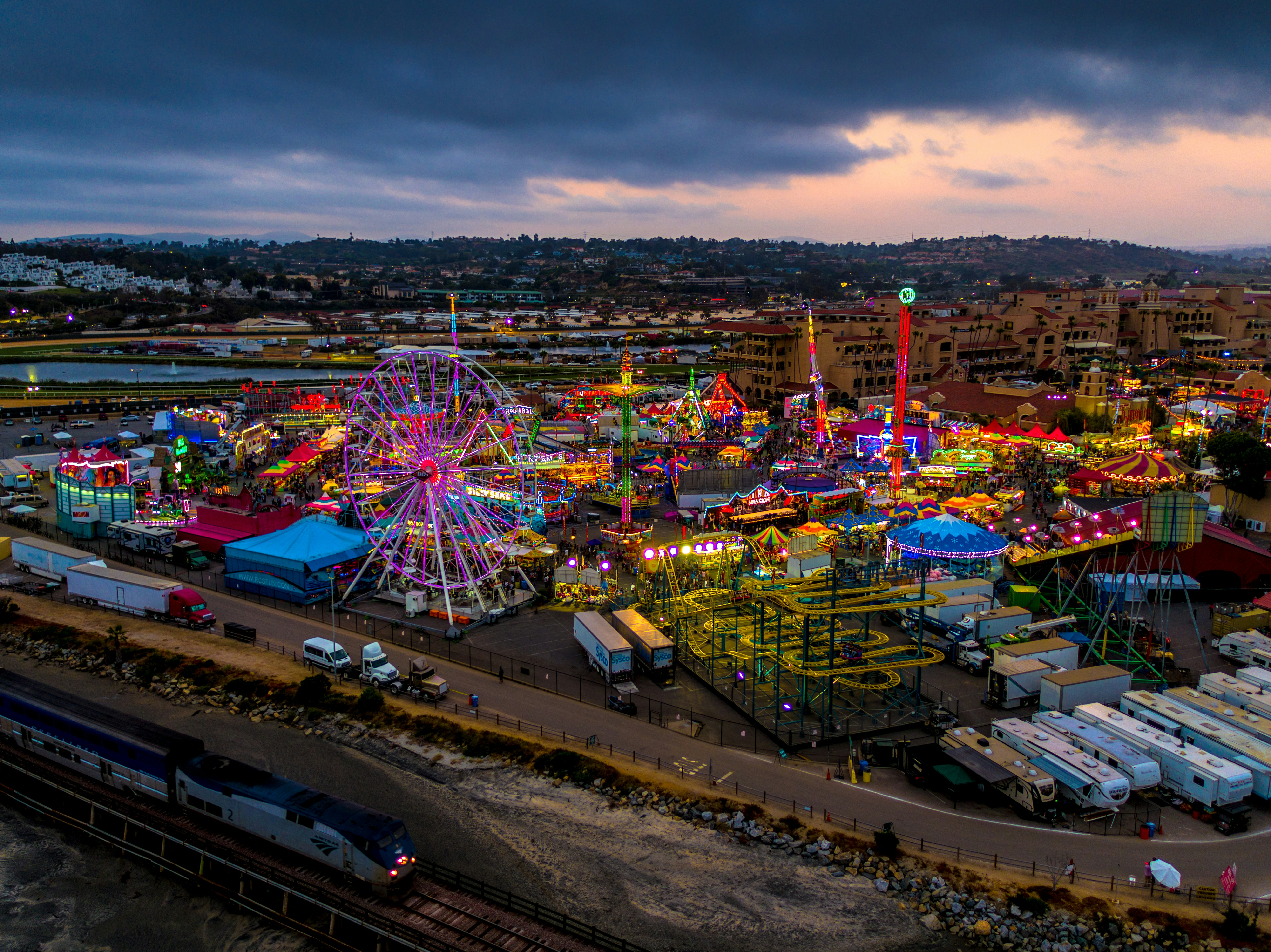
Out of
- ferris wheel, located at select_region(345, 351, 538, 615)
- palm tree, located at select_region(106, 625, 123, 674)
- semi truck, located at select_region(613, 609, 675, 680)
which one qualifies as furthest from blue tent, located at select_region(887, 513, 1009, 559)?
palm tree, located at select_region(106, 625, 123, 674)

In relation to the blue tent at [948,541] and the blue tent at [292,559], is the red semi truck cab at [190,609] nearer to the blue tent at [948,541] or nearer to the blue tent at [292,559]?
the blue tent at [292,559]

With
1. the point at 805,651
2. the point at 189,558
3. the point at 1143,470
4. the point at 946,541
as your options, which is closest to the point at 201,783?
the point at 805,651

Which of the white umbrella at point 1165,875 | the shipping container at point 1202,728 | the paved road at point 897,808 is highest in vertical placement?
the shipping container at point 1202,728

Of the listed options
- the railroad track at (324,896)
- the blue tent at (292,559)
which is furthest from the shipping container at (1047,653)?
the blue tent at (292,559)

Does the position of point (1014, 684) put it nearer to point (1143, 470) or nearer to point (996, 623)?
point (996, 623)

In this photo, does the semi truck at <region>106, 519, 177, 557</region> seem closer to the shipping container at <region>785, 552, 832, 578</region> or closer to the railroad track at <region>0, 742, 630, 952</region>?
the railroad track at <region>0, 742, 630, 952</region>

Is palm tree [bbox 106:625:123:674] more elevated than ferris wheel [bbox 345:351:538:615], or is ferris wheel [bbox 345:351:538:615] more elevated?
ferris wheel [bbox 345:351:538:615]

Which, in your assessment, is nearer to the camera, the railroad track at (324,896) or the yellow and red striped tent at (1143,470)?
the railroad track at (324,896)

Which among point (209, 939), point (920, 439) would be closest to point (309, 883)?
point (209, 939)
